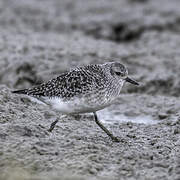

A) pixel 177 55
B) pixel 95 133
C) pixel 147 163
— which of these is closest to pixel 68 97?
pixel 95 133

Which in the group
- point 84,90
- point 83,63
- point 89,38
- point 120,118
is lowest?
point 120,118

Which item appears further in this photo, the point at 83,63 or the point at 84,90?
the point at 83,63

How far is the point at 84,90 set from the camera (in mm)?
6172

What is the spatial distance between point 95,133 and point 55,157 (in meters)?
1.48

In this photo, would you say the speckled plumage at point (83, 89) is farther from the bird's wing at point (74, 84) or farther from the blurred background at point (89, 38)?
the blurred background at point (89, 38)

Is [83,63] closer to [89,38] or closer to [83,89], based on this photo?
[89,38]

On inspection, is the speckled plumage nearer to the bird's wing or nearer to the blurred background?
the bird's wing

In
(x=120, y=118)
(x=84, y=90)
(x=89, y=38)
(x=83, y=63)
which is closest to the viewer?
(x=84, y=90)

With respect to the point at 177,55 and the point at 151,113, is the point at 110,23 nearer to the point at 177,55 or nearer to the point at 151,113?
the point at 177,55

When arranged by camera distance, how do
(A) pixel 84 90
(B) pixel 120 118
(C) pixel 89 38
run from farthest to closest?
(C) pixel 89 38, (B) pixel 120 118, (A) pixel 84 90

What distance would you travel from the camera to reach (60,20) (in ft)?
48.6

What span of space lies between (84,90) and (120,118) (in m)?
2.20

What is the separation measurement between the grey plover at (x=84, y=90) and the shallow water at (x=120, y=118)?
146 centimetres

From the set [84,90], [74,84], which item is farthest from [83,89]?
[74,84]
